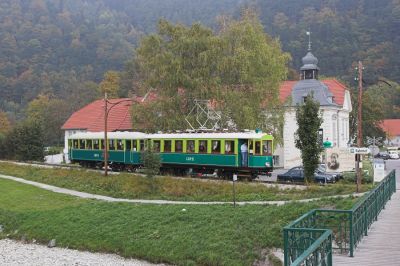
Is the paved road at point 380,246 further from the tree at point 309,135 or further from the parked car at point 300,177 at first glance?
the parked car at point 300,177

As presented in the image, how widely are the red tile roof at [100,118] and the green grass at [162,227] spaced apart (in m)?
31.6

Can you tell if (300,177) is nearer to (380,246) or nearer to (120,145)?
(120,145)

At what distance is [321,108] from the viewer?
5572 cm

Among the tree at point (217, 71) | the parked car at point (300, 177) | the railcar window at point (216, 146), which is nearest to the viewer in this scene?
the railcar window at point (216, 146)

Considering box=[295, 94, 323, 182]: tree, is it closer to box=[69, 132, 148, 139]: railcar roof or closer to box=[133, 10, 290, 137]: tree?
box=[133, 10, 290, 137]: tree

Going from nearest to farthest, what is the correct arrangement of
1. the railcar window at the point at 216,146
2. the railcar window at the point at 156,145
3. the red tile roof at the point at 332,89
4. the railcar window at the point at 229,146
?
1. the railcar window at the point at 229,146
2. the railcar window at the point at 216,146
3. the railcar window at the point at 156,145
4. the red tile roof at the point at 332,89

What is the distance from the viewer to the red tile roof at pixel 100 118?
61750 millimetres

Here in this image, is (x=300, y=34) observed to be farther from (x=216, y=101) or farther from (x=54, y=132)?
(x=216, y=101)

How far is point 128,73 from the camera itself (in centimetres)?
9594

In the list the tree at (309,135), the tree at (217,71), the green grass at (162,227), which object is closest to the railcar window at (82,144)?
the tree at (217,71)

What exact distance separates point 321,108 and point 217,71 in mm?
17334

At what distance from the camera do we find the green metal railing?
984 cm

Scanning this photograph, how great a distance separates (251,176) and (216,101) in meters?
10.8

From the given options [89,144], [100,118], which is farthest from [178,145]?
[100,118]
